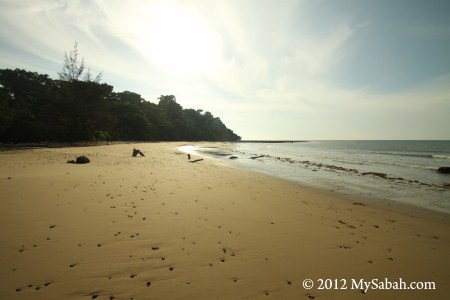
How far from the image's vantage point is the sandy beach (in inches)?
144

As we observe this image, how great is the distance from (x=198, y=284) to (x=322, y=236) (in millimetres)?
3879

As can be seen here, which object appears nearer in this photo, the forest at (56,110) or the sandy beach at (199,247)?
the sandy beach at (199,247)

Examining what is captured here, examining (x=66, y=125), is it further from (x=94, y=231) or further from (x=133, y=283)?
(x=133, y=283)

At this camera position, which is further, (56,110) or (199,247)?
(56,110)

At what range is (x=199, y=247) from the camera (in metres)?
4.94

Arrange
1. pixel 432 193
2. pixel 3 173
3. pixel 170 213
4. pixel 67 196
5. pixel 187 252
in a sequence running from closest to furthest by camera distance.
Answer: pixel 187 252 < pixel 170 213 < pixel 67 196 < pixel 3 173 < pixel 432 193

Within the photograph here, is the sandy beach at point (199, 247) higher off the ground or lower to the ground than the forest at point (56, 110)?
lower

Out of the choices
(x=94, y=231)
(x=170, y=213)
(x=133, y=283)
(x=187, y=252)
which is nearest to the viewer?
(x=133, y=283)

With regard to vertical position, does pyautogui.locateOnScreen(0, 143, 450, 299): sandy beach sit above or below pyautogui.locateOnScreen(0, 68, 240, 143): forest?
below

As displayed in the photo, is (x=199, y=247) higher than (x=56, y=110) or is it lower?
lower

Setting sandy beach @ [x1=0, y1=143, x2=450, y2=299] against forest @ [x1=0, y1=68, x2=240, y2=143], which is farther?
forest @ [x1=0, y1=68, x2=240, y2=143]

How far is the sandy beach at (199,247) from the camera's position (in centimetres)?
366

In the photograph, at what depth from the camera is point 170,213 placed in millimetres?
6863

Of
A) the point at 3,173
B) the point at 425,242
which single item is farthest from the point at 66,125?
the point at 425,242
